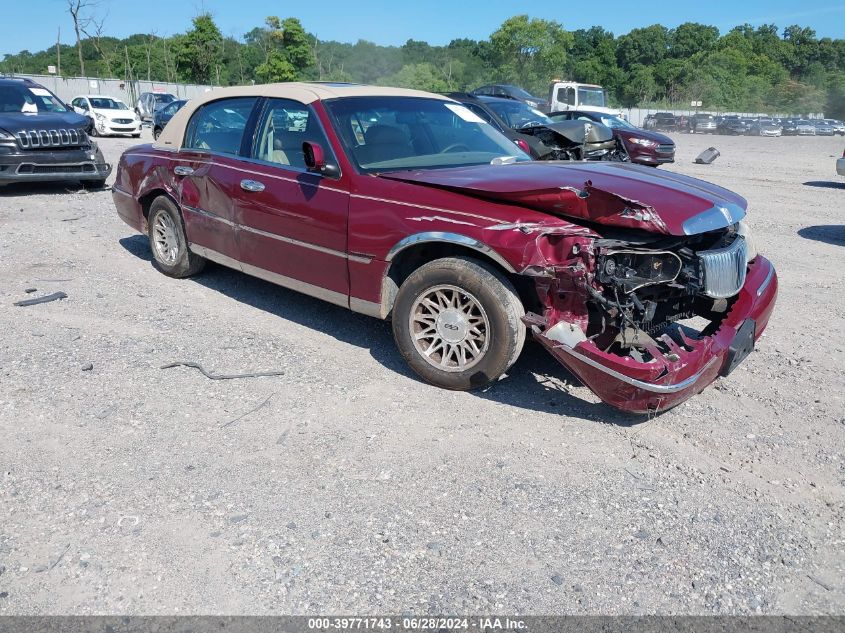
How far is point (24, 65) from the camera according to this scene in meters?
80.6

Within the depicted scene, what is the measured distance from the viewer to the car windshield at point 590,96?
2823cm

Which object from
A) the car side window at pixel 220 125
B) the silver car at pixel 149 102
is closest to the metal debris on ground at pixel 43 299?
the car side window at pixel 220 125

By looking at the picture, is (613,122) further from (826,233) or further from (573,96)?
(826,233)

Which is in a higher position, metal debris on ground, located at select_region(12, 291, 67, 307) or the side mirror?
the side mirror

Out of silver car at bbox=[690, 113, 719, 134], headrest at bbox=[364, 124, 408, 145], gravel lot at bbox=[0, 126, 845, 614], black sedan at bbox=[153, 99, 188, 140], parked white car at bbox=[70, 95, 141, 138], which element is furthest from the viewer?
silver car at bbox=[690, 113, 719, 134]

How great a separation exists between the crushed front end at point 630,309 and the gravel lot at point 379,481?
352 millimetres

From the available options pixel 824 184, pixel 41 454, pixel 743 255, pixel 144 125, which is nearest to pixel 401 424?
pixel 41 454

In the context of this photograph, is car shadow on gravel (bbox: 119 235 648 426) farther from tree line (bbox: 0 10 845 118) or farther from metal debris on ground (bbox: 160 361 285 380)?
tree line (bbox: 0 10 845 118)

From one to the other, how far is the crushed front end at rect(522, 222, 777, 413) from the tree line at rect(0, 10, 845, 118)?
174ft

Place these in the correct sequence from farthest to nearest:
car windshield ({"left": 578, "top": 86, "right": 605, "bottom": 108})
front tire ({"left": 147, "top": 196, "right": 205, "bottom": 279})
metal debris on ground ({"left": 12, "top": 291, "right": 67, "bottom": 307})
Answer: car windshield ({"left": 578, "top": 86, "right": 605, "bottom": 108}), front tire ({"left": 147, "top": 196, "right": 205, "bottom": 279}), metal debris on ground ({"left": 12, "top": 291, "right": 67, "bottom": 307})

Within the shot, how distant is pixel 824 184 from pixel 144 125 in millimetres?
28027

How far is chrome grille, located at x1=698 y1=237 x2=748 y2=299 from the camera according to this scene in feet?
13.0

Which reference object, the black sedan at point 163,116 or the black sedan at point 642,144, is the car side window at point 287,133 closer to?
the black sedan at point 642,144

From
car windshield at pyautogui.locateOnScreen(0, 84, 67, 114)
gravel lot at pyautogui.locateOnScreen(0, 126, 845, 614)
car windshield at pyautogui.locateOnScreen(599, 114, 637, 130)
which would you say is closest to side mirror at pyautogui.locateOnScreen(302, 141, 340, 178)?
gravel lot at pyautogui.locateOnScreen(0, 126, 845, 614)
